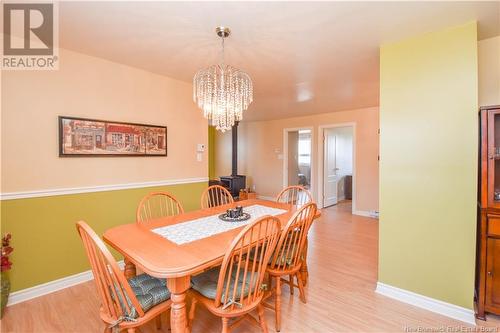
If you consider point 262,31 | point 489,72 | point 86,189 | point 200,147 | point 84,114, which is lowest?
point 86,189

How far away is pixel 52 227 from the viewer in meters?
2.16

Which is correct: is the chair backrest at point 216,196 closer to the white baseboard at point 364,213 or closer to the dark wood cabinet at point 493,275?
the dark wood cabinet at point 493,275

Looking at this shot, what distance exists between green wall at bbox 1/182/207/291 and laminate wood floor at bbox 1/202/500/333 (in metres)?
0.22

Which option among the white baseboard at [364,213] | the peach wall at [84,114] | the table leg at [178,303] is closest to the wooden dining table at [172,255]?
the table leg at [178,303]

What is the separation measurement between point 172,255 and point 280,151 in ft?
16.4

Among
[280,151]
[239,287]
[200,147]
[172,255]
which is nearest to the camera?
[172,255]

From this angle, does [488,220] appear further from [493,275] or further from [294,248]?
[294,248]

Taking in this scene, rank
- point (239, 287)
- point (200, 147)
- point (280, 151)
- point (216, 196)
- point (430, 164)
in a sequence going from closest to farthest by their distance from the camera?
point (239, 287)
point (430, 164)
point (216, 196)
point (200, 147)
point (280, 151)

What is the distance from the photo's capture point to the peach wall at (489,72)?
1923 millimetres

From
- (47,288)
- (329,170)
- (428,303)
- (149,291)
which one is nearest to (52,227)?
(47,288)

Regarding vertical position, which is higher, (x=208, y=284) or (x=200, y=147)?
(x=200, y=147)

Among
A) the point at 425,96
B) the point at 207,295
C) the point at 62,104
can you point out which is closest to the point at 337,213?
the point at 425,96

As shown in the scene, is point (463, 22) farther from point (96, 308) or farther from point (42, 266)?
point (42, 266)

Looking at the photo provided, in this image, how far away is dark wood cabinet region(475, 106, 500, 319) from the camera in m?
1.71
